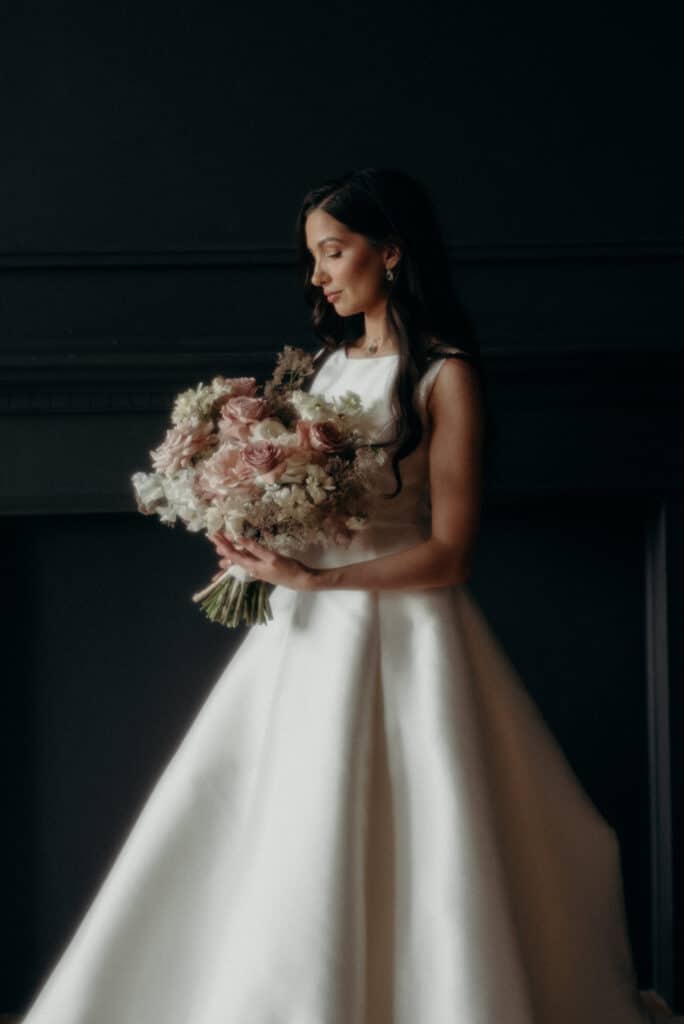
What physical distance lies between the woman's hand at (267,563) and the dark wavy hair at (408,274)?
27cm

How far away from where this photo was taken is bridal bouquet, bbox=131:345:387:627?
2195mm

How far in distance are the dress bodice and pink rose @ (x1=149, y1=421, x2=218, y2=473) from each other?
27 centimetres

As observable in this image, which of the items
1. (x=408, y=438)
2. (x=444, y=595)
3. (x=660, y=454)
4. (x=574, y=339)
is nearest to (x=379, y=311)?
(x=408, y=438)

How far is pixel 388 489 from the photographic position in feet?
8.03

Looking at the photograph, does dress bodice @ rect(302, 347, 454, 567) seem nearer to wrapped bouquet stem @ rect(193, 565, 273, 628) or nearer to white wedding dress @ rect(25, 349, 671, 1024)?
white wedding dress @ rect(25, 349, 671, 1024)

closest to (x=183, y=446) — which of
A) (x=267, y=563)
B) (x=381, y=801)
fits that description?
(x=267, y=563)

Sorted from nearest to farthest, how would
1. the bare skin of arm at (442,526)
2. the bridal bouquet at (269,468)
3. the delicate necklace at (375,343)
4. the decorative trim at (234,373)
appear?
the bridal bouquet at (269,468)
the bare skin of arm at (442,526)
the delicate necklace at (375,343)
the decorative trim at (234,373)

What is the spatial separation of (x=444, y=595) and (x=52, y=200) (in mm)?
1671

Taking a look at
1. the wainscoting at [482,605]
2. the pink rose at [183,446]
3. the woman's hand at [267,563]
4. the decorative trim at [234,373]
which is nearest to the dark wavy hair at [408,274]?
the woman's hand at [267,563]

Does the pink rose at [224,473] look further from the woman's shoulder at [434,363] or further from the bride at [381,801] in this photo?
the woman's shoulder at [434,363]

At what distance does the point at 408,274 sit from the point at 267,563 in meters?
0.69

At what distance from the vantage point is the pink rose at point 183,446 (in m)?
2.32

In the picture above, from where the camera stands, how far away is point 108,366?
308cm

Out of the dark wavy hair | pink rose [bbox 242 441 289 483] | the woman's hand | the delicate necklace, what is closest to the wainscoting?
the delicate necklace
